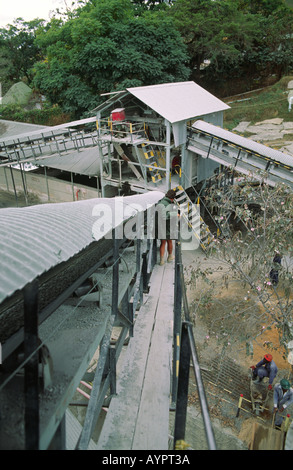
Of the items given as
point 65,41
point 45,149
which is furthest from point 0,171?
point 65,41

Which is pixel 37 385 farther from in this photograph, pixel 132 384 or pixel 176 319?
pixel 176 319

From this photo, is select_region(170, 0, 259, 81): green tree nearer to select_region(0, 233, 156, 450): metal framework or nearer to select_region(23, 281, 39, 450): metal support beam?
select_region(0, 233, 156, 450): metal framework

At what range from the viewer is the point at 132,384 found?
4617 mm

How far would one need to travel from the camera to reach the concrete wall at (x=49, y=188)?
63.6 ft

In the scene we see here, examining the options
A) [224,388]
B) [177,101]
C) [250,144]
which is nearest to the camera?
[224,388]

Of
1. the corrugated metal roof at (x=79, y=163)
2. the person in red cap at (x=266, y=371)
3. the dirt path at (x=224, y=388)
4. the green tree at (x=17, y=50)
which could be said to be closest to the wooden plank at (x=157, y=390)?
the dirt path at (x=224, y=388)

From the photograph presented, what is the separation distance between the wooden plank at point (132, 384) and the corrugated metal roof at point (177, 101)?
32.6 ft

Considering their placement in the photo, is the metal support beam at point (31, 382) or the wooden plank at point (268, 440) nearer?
the metal support beam at point (31, 382)

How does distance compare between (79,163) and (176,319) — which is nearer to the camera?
(176,319)

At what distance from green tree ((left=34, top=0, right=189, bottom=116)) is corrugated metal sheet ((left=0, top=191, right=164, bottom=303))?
21.0 m

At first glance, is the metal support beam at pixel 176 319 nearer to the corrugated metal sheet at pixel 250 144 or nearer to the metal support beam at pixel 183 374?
the metal support beam at pixel 183 374

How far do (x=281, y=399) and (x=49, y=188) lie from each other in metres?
17.1

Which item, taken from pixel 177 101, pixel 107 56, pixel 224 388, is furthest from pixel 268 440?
pixel 107 56

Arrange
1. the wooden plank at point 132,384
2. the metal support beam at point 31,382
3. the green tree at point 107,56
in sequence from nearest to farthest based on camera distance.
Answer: the metal support beam at point 31,382
the wooden plank at point 132,384
the green tree at point 107,56
